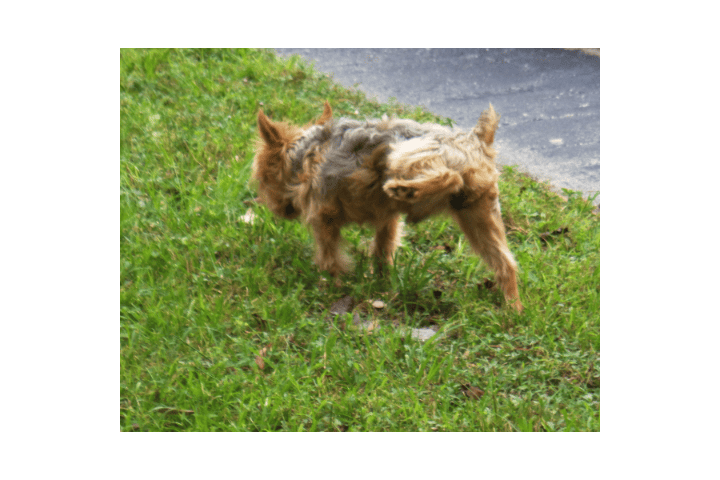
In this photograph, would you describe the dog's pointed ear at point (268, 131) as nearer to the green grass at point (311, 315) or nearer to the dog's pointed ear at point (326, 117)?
the dog's pointed ear at point (326, 117)

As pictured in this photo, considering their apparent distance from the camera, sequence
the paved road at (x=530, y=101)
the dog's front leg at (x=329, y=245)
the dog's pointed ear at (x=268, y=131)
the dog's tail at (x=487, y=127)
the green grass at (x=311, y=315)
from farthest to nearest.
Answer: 1. the paved road at (x=530, y=101)
2. the dog's pointed ear at (x=268, y=131)
3. the dog's front leg at (x=329, y=245)
4. the dog's tail at (x=487, y=127)
5. the green grass at (x=311, y=315)

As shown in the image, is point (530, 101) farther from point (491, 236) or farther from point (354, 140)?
point (354, 140)

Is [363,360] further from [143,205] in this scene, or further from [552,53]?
[552,53]

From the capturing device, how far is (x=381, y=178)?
3.56m

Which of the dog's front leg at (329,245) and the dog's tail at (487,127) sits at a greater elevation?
the dog's tail at (487,127)

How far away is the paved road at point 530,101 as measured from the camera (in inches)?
208

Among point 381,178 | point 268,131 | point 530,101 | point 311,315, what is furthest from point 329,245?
point 530,101

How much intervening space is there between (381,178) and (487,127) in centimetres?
79

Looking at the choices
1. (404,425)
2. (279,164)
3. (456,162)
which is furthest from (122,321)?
(456,162)

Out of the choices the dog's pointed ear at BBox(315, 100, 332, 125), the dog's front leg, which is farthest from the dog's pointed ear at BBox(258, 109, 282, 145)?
the dog's front leg

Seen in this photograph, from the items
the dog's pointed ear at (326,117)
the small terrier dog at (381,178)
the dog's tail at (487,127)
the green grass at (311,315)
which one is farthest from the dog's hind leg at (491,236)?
the dog's pointed ear at (326,117)

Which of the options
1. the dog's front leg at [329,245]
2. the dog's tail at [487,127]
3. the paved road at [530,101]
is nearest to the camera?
the dog's tail at [487,127]

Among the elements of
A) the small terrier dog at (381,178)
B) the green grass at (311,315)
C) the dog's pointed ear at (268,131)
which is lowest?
the green grass at (311,315)

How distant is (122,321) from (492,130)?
9.43ft
